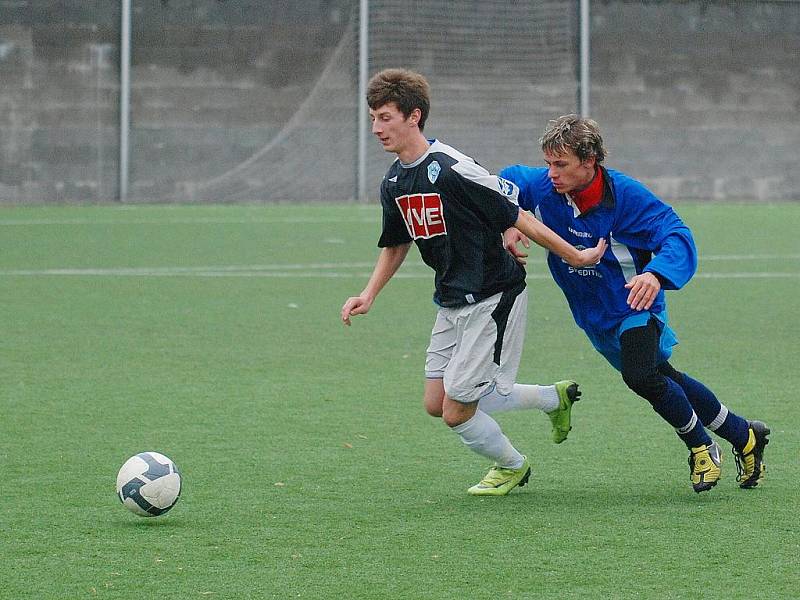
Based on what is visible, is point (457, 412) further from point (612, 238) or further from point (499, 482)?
point (612, 238)

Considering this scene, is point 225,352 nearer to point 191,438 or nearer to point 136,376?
point 136,376

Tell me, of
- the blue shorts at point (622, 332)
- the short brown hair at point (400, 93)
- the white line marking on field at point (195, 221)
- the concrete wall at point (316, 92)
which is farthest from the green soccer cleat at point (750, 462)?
the concrete wall at point (316, 92)

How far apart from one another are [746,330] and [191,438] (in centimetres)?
474

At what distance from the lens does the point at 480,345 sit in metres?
5.16

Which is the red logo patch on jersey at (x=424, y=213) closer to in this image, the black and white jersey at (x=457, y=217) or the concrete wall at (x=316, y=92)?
the black and white jersey at (x=457, y=217)

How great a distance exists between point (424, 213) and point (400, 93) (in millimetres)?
425

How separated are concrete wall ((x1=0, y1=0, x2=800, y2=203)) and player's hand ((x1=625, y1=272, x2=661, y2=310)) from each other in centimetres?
1907

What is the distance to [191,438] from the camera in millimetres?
6223

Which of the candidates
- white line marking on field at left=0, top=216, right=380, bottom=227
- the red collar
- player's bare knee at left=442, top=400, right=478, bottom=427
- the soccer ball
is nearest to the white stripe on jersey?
the red collar

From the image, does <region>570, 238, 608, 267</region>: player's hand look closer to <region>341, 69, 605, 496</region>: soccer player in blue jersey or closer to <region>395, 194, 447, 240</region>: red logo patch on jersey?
<region>341, 69, 605, 496</region>: soccer player in blue jersey

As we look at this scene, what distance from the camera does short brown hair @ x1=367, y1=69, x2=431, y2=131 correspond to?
506 centimetres

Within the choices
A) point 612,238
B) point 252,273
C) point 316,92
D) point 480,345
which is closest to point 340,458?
point 480,345

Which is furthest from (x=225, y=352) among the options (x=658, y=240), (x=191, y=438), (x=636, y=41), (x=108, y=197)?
(x=636, y=41)

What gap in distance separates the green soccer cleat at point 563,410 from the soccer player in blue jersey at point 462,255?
0.38m
